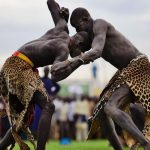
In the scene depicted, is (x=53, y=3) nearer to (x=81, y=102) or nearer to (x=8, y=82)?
(x=8, y=82)

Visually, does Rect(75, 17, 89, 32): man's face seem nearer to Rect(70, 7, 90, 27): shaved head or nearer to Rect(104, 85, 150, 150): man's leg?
Rect(70, 7, 90, 27): shaved head

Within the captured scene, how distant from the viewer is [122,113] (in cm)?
919

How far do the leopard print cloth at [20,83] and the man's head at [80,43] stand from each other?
2.38 feet

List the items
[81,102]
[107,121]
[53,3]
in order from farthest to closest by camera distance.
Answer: [81,102] < [53,3] < [107,121]

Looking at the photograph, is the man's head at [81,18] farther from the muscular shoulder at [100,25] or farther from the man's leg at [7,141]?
the man's leg at [7,141]

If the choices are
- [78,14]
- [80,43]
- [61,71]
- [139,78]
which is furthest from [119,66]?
[61,71]

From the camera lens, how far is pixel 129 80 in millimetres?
9414

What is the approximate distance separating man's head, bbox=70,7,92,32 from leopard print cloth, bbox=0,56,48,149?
982 millimetres

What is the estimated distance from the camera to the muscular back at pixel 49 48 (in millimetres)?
9828

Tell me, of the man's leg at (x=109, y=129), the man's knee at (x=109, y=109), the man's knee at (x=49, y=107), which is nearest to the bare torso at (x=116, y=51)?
the man's knee at (x=109, y=109)

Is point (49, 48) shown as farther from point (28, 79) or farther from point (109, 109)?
point (109, 109)

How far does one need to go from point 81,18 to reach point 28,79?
1.16 metres

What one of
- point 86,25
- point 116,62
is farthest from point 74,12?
point 116,62

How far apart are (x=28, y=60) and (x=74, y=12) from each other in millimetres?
998
